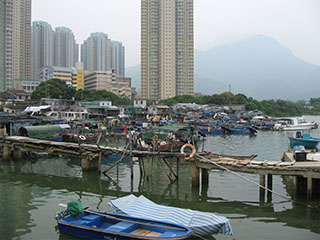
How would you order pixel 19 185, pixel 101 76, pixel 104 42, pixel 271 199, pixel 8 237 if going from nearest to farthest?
1. pixel 8 237
2. pixel 271 199
3. pixel 19 185
4. pixel 101 76
5. pixel 104 42

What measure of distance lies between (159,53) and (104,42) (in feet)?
208

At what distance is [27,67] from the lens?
123m

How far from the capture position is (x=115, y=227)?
34.6ft

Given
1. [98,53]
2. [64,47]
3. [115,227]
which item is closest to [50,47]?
[64,47]

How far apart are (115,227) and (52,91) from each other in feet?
225

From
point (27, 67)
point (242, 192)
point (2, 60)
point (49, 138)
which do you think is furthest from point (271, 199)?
point (27, 67)

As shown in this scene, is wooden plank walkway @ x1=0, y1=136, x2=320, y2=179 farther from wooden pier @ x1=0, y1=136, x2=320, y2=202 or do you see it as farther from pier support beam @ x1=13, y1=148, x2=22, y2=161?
pier support beam @ x1=13, y1=148, x2=22, y2=161

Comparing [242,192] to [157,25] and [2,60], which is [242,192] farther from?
[157,25]

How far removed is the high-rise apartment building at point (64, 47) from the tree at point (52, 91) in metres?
79.2

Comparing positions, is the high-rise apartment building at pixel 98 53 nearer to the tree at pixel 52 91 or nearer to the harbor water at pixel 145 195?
the tree at pixel 52 91

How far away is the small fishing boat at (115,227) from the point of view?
9.93m

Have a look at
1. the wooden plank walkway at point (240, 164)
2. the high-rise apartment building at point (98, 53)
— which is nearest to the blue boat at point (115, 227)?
the wooden plank walkway at point (240, 164)

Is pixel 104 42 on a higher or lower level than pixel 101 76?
higher

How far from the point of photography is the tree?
7212 cm
